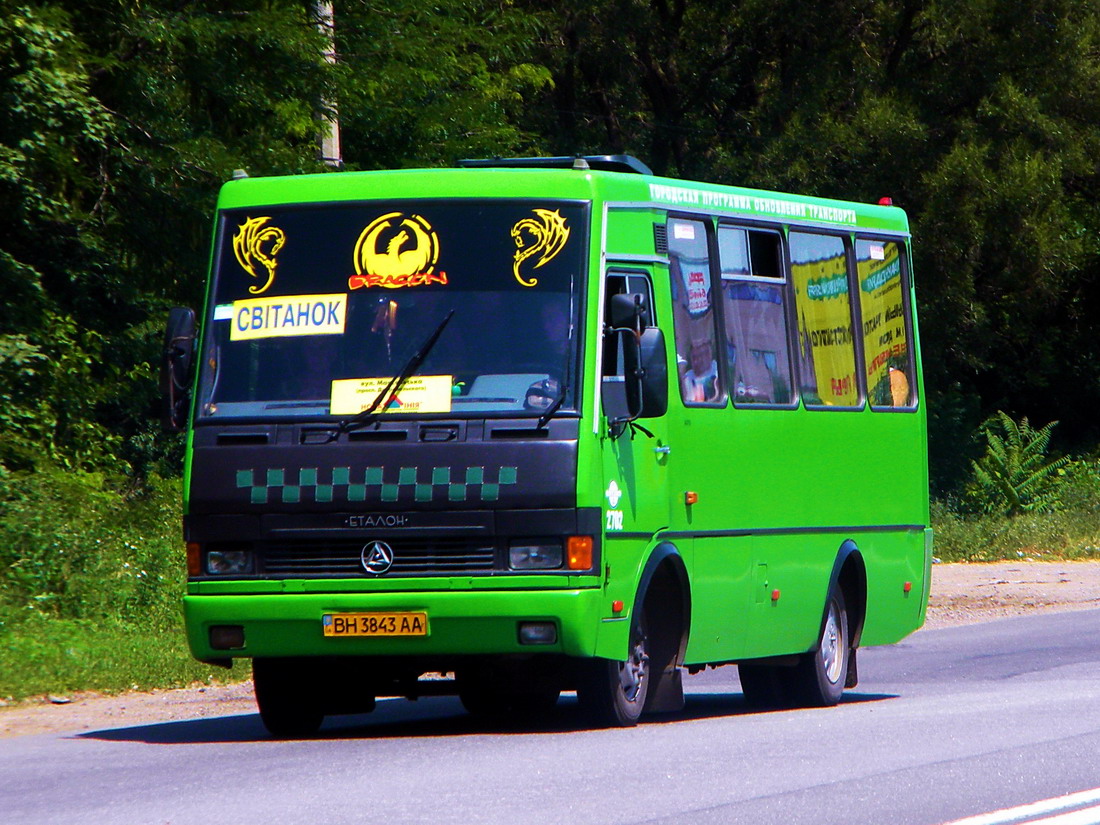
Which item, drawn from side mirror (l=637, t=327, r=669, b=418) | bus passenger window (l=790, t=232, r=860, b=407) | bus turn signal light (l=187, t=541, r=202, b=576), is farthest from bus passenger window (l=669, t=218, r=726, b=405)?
bus turn signal light (l=187, t=541, r=202, b=576)

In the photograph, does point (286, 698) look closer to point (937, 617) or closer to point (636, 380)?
point (636, 380)

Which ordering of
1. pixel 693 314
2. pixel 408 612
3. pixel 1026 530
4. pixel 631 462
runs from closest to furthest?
pixel 408 612 → pixel 631 462 → pixel 693 314 → pixel 1026 530

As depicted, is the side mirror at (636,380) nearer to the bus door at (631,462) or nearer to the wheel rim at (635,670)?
the bus door at (631,462)

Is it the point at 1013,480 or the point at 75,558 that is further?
the point at 1013,480

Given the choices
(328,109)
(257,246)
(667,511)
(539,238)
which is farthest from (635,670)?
(328,109)

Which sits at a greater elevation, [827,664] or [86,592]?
[86,592]

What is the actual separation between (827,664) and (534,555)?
12.3 ft

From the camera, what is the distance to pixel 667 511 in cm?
1115

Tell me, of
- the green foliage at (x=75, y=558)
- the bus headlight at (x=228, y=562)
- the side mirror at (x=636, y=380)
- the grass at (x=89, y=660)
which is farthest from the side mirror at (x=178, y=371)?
the green foliage at (x=75, y=558)

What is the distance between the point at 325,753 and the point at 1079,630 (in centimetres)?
1140

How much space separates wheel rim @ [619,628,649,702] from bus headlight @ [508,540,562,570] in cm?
96

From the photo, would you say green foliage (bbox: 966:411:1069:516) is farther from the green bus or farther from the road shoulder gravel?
the green bus

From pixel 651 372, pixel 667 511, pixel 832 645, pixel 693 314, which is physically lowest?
pixel 832 645

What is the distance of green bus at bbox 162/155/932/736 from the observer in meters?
10.2
